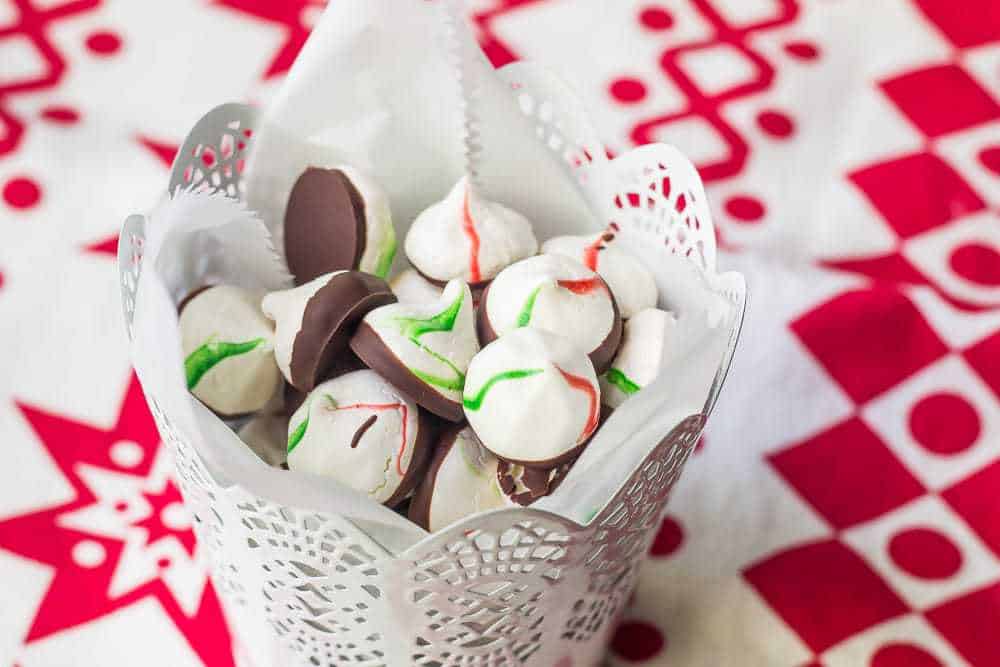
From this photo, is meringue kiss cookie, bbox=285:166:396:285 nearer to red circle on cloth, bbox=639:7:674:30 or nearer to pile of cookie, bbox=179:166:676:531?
pile of cookie, bbox=179:166:676:531

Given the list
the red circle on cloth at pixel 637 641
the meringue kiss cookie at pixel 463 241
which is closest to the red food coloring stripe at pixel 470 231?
the meringue kiss cookie at pixel 463 241

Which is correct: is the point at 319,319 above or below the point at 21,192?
above

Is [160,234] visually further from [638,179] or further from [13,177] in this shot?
[13,177]

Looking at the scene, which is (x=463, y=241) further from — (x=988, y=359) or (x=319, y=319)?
(x=988, y=359)

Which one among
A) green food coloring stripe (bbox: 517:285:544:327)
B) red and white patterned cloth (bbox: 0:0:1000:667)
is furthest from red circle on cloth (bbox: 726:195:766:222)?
green food coloring stripe (bbox: 517:285:544:327)

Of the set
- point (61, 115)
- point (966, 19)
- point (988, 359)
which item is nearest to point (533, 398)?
point (988, 359)

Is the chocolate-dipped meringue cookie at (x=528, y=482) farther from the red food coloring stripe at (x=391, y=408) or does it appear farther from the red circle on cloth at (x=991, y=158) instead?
the red circle on cloth at (x=991, y=158)

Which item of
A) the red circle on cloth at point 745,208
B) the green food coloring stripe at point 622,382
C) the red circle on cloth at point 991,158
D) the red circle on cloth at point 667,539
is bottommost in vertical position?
the red circle on cloth at point 667,539

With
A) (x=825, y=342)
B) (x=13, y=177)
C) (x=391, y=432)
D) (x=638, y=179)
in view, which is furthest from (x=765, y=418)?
(x=13, y=177)
